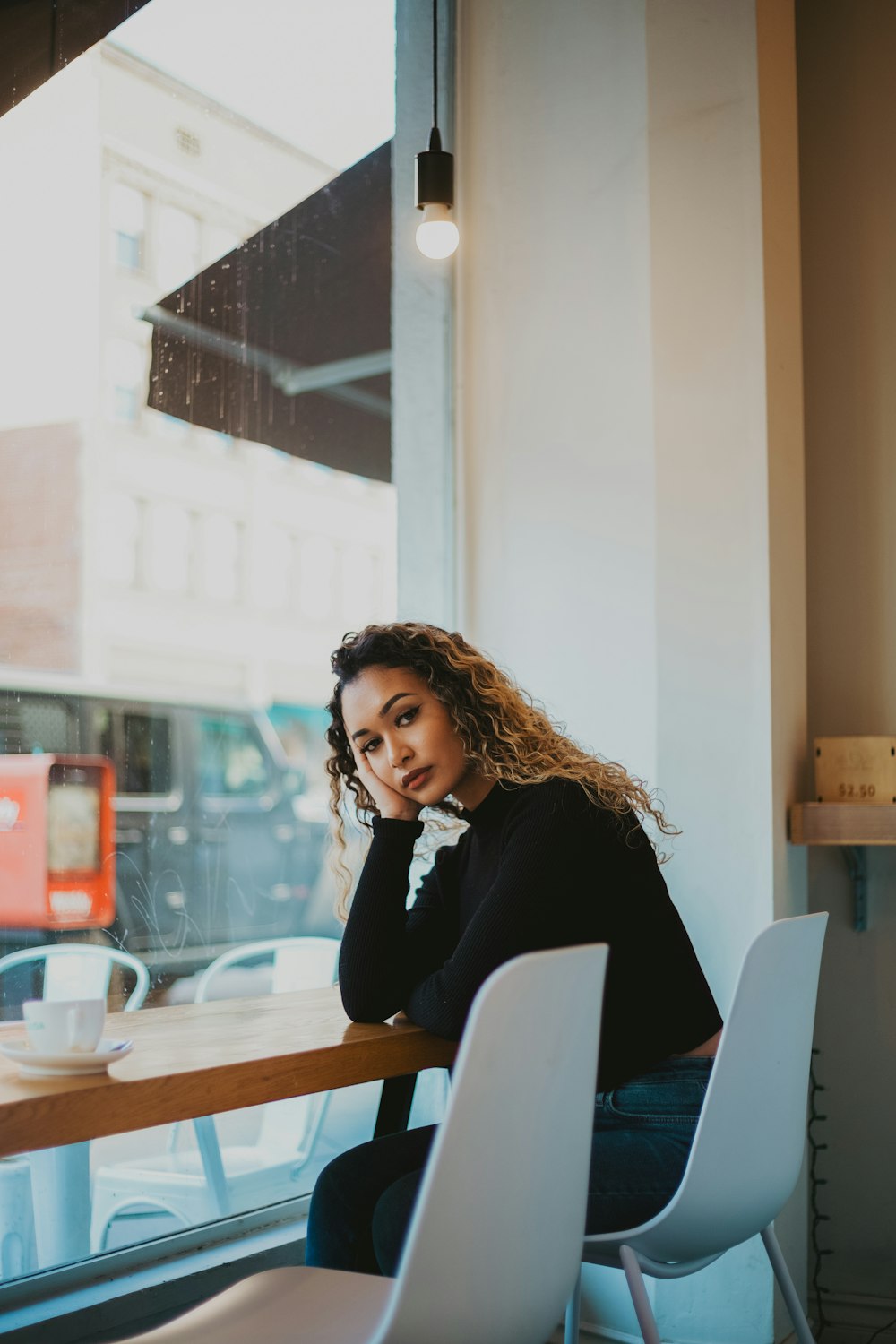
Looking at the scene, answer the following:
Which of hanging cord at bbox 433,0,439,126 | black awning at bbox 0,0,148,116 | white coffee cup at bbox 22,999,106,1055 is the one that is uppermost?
hanging cord at bbox 433,0,439,126

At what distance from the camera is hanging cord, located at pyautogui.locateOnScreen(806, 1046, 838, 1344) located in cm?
233

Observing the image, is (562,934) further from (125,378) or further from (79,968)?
(125,378)

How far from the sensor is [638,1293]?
1.45 meters

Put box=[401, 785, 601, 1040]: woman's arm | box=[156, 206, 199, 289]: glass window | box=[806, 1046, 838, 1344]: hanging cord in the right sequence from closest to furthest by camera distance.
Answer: box=[401, 785, 601, 1040]: woman's arm < box=[806, 1046, 838, 1344]: hanging cord < box=[156, 206, 199, 289]: glass window

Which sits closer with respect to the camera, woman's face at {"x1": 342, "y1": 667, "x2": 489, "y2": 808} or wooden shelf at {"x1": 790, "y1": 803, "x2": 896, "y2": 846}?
woman's face at {"x1": 342, "y1": 667, "x2": 489, "y2": 808}

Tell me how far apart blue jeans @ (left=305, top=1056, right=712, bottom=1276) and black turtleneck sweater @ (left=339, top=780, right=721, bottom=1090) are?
0.05 meters

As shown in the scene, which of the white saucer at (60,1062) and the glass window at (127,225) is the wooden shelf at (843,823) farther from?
the glass window at (127,225)

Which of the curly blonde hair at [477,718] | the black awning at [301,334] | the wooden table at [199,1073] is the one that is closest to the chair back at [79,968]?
the wooden table at [199,1073]

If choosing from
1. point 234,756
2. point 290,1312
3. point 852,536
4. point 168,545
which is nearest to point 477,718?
point 290,1312

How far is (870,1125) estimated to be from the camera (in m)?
2.38

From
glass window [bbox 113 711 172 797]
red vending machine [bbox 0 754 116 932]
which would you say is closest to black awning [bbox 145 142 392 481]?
glass window [bbox 113 711 172 797]

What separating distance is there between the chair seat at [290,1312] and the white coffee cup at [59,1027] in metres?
0.29

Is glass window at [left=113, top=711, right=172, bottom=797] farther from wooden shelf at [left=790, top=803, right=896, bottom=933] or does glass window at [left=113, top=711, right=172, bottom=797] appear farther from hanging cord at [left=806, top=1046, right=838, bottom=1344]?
hanging cord at [left=806, top=1046, right=838, bottom=1344]

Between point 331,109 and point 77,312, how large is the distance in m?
1.07
